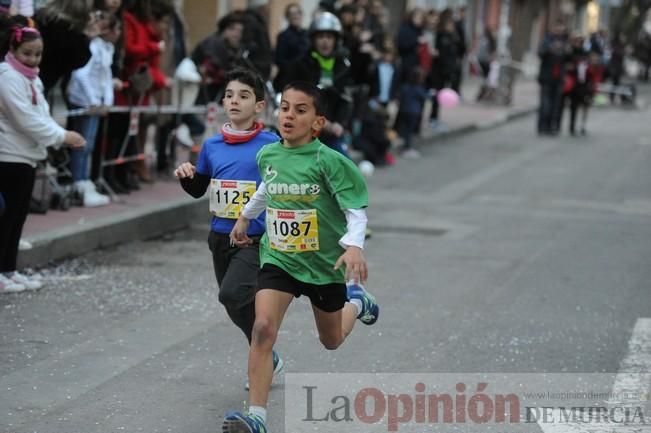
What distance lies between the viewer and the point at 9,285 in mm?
8578

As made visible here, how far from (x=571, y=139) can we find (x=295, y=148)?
721 inches

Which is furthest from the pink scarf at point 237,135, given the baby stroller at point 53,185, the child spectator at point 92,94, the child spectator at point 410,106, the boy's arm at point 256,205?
the child spectator at point 410,106

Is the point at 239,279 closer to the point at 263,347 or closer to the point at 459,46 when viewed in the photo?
the point at 263,347

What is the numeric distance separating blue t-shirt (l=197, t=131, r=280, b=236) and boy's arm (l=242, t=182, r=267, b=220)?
28 centimetres

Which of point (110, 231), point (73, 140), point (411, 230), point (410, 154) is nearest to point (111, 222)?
point (110, 231)

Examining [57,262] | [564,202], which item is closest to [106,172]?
[57,262]

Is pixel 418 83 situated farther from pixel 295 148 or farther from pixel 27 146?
pixel 295 148

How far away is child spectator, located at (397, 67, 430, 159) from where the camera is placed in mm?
18797

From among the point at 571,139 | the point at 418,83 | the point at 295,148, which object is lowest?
the point at 571,139

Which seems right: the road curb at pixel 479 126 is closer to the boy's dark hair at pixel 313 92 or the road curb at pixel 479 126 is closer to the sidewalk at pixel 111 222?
the sidewalk at pixel 111 222

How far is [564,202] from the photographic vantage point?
47.3ft

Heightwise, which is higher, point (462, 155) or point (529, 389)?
point (529, 389)

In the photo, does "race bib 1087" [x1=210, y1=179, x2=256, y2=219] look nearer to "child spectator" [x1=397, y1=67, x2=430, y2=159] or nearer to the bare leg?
the bare leg

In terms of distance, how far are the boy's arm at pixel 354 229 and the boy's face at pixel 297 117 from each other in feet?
1.33
